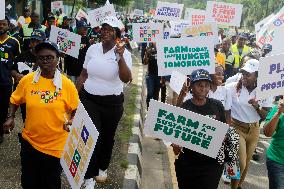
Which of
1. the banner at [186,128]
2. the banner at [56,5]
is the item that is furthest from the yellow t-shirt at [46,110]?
the banner at [56,5]

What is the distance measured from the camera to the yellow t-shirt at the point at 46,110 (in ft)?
12.5

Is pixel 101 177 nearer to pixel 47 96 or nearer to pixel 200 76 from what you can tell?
pixel 47 96

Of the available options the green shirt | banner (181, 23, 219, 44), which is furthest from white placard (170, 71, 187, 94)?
banner (181, 23, 219, 44)

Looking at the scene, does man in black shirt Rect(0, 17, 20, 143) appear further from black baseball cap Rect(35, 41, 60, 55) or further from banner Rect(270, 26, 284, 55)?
banner Rect(270, 26, 284, 55)

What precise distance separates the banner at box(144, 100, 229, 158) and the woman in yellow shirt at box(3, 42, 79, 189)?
757 millimetres

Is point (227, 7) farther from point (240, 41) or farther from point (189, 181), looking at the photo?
point (189, 181)

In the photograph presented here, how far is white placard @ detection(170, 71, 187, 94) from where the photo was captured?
5832 mm

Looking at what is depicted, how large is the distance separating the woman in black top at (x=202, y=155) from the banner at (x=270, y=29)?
5.52 meters

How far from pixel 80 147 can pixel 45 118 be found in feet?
3.12

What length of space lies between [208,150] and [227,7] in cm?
972

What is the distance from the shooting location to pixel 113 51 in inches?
194

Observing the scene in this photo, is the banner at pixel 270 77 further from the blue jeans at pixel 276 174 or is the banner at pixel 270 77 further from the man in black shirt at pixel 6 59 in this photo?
the man in black shirt at pixel 6 59

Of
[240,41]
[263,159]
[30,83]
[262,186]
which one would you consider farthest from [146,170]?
[240,41]

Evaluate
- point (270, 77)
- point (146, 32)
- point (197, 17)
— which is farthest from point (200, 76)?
point (197, 17)
